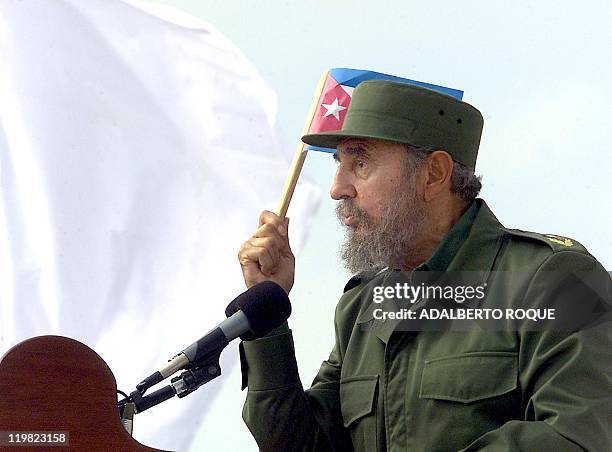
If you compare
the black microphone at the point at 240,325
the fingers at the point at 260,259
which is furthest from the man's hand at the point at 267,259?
the black microphone at the point at 240,325

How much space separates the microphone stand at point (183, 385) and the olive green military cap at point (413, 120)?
115 cm

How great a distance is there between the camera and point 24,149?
6340mm

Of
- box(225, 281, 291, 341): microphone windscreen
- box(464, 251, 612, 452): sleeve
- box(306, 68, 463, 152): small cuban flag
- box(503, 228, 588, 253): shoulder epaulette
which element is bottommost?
box(464, 251, 612, 452): sleeve

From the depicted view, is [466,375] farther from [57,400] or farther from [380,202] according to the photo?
[57,400]

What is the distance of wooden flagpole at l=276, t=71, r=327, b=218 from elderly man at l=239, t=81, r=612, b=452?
0.33 m

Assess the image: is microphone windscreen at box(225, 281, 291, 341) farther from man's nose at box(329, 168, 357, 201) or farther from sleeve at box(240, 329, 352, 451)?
man's nose at box(329, 168, 357, 201)

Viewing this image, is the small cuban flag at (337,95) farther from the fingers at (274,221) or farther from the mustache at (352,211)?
the mustache at (352,211)

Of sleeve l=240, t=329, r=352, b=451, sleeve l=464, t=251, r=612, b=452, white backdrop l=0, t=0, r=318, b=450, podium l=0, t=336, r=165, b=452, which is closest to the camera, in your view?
podium l=0, t=336, r=165, b=452

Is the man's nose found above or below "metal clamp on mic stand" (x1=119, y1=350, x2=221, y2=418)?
above

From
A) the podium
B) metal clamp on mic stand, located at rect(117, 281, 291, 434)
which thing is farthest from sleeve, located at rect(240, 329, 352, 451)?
the podium

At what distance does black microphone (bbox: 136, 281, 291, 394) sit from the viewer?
333 centimetres

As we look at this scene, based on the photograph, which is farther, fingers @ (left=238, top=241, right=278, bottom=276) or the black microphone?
fingers @ (left=238, top=241, right=278, bottom=276)

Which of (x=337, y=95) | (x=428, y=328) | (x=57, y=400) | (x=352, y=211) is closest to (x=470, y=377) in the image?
(x=428, y=328)

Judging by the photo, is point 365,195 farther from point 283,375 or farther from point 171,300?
point 171,300
